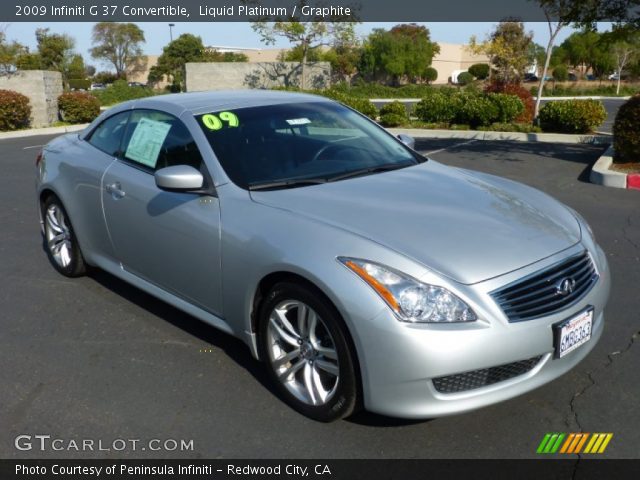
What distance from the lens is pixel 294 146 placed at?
161 inches

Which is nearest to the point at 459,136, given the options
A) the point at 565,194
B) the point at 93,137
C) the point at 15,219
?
the point at 565,194

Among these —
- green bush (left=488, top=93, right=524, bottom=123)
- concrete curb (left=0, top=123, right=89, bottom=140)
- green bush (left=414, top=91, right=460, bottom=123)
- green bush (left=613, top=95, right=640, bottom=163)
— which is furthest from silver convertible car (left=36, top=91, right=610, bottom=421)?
concrete curb (left=0, top=123, right=89, bottom=140)

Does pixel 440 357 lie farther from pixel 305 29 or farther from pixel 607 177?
pixel 305 29

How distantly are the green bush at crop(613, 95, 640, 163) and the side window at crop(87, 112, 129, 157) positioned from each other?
814 cm

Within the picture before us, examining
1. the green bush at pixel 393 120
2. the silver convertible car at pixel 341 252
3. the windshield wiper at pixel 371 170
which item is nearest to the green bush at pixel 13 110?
the green bush at pixel 393 120

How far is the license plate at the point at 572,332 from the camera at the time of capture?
2.95 metres

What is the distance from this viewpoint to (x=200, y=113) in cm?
414

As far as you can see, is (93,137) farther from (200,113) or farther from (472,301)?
(472,301)

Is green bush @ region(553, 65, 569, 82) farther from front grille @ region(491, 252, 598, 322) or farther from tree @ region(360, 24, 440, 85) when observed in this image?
front grille @ region(491, 252, 598, 322)

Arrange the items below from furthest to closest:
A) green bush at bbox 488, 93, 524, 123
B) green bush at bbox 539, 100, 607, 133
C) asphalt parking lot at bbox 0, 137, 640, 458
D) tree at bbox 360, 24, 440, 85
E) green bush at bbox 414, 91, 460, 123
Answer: tree at bbox 360, 24, 440, 85
green bush at bbox 414, 91, 460, 123
green bush at bbox 488, 93, 524, 123
green bush at bbox 539, 100, 607, 133
asphalt parking lot at bbox 0, 137, 640, 458

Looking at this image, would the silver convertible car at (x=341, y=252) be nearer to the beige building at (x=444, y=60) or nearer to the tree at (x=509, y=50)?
the tree at (x=509, y=50)

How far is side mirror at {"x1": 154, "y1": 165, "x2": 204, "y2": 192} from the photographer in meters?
3.61

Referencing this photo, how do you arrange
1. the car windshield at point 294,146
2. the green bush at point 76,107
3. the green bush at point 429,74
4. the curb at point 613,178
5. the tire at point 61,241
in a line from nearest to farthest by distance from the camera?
the car windshield at point 294,146 → the tire at point 61,241 → the curb at point 613,178 → the green bush at point 76,107 → the green bush at point 429,74
